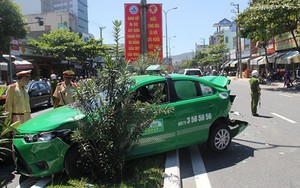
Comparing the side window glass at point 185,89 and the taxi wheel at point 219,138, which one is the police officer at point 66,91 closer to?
the side window glass at point 185,89

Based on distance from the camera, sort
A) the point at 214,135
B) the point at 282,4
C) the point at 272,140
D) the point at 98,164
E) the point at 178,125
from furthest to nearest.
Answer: the point at 282,4, the point at 272,140, the point at 214,135, the point at 178,125, the point at 98,164

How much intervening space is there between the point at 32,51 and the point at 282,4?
23.5 metres

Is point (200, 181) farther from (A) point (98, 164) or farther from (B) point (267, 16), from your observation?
(B) point (267, 16)

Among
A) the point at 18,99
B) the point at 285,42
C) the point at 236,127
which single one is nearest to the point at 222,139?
the point at 236,127

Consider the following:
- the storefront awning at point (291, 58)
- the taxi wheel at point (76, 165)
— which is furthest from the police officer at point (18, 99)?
the storefront awning at point (291, 58)

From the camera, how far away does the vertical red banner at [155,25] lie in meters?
13.7

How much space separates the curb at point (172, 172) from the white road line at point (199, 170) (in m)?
0.34

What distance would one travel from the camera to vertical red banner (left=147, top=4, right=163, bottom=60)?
539 inches

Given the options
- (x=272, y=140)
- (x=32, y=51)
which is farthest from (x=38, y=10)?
(x=272, y=140)

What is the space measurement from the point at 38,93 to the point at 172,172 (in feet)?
44.5

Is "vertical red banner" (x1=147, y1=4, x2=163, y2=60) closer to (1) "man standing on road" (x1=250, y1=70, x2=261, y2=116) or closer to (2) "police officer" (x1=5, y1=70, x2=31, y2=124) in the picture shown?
(1) "man standing on road" (x1=250, y1=70, x2=261, y2=116)

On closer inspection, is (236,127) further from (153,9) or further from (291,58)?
(291,58)

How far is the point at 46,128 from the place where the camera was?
5.18 metres

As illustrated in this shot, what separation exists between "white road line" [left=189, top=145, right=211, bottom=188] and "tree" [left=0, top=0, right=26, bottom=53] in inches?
660
